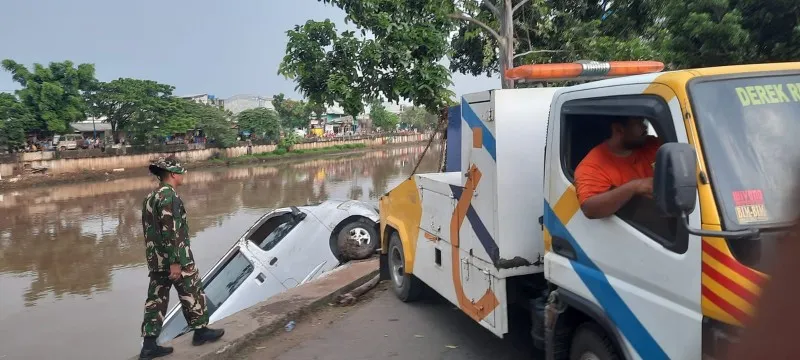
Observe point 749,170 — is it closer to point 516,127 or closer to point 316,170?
point 516,127

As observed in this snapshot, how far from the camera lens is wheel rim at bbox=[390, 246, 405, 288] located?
19.9ft

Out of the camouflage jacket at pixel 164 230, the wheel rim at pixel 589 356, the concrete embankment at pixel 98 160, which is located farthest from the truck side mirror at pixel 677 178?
the concrete embankment at pixel 98 160

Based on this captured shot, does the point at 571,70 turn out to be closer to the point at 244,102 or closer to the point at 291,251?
the point at 291,251

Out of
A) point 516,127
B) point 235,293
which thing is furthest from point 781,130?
point 235,293

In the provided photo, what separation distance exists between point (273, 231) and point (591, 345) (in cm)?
Result: 654

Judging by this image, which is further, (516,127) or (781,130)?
(516,127)

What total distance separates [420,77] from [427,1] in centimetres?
116

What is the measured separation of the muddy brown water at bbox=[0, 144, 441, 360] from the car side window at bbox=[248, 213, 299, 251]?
100 inches

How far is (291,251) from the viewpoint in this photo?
810 centimetres

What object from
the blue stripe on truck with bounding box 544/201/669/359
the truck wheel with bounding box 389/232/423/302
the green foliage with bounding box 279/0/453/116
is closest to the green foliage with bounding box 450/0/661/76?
the green foliage with bounding box 279/0/453/116

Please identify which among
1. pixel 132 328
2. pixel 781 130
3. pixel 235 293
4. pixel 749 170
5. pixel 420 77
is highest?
pixel 420 77

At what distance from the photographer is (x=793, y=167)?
2121mm

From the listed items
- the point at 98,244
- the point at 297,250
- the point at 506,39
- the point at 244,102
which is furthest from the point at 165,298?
the point at 244,102

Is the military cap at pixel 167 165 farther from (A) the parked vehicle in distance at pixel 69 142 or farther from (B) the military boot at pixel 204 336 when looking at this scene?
(A) the parked vehicle in distance at pixel 69 142
